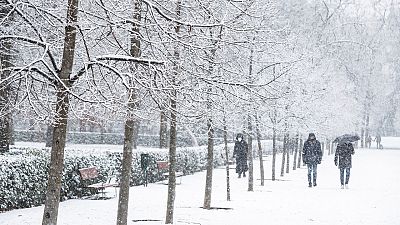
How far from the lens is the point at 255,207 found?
12.8 meters

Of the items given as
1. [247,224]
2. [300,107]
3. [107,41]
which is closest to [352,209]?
A: [247,224]

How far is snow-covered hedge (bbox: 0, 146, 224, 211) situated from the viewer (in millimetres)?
11539

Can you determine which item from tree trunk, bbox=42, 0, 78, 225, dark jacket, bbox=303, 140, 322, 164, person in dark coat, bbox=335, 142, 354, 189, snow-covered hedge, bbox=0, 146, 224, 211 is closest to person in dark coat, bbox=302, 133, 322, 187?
dark jacket, bbox=303, 140, 322, 164

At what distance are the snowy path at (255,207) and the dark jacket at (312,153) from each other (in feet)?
2.90

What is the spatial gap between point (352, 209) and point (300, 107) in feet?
32.6

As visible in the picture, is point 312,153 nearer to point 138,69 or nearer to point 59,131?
point 138,69

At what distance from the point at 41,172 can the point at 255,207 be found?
4.91m

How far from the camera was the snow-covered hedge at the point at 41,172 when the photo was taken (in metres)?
11.5

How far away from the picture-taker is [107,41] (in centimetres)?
802

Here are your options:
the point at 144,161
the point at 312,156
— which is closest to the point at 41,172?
the point at 144,161

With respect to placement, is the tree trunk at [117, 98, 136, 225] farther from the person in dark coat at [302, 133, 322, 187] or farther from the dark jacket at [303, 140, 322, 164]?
the dark jacket at [303, 140, 322, 164]

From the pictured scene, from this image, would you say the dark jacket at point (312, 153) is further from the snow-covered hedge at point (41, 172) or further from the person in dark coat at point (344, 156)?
the snow-covered hedge at point (41, 172)

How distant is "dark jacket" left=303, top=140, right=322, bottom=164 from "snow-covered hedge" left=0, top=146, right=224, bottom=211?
5129mm

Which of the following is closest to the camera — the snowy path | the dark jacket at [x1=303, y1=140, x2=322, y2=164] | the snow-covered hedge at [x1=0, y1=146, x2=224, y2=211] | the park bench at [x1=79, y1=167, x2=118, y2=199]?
the snowy path
